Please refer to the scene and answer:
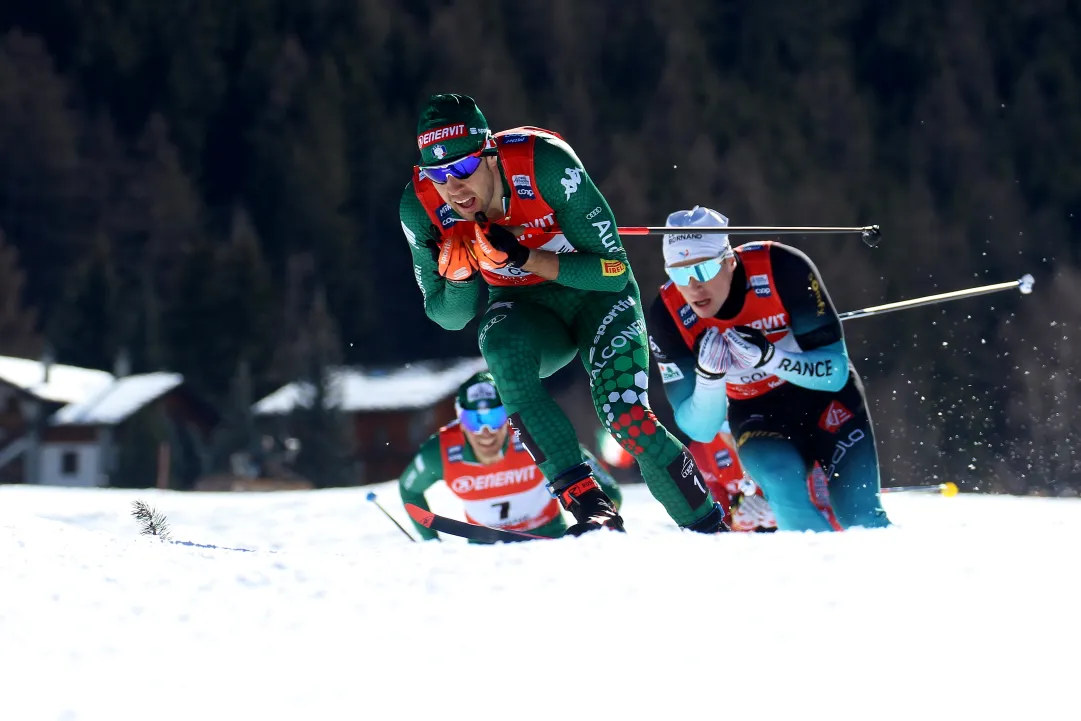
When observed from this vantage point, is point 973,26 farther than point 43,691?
Yes

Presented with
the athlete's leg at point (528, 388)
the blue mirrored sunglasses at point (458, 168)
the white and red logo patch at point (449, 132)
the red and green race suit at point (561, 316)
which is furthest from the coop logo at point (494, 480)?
the white and red logo patch at point (449, 132)

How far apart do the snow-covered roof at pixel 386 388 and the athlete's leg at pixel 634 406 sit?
39.6m

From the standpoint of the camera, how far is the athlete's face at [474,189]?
15.4 feet

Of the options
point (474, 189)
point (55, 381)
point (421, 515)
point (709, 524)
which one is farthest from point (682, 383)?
point (55, 381)

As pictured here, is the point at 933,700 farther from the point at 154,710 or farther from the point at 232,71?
the point at 232,71

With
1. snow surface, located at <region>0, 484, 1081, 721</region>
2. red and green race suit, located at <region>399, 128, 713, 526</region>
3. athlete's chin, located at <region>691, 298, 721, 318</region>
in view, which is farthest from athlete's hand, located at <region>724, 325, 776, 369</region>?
snow surface, located at <region>0, 484, 1081, 721</region>

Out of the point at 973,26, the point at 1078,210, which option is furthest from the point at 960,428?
the point at 973,26

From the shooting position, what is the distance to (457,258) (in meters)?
4.78

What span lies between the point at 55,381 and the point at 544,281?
158 ft

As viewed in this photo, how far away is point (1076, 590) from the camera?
3244 millimetres

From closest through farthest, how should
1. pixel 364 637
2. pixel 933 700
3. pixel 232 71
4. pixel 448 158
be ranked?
pixel 933 700
pixel 364 637
pixel 448 158
pixel 232 71

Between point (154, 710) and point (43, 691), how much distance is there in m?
0.25

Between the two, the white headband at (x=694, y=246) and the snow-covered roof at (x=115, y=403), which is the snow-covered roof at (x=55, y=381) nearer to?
the snow-covered roof at (x=115, y=403)

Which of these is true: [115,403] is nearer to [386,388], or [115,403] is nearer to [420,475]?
[386,388]
